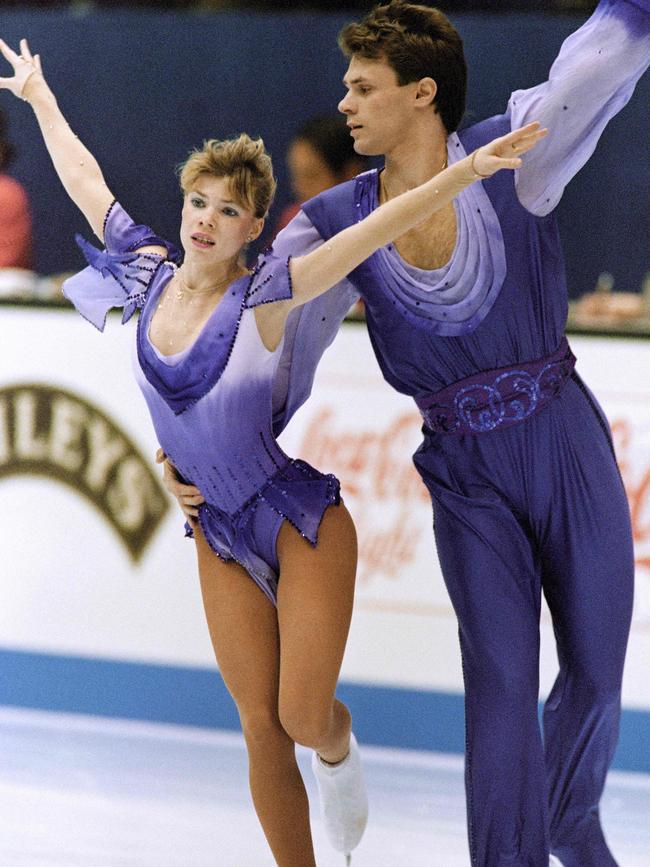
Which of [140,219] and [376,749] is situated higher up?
[140,219]

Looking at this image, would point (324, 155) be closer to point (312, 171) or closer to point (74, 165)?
point (312, 171)

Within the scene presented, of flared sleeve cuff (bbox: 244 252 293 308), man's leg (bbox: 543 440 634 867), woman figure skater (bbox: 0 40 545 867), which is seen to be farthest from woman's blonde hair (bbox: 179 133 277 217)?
man's leg (bbox: 543 440 634 867)

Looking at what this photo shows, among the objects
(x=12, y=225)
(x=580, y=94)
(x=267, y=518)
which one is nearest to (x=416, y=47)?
(x=580, y=94)

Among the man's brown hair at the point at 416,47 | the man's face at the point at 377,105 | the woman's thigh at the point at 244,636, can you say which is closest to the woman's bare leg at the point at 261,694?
the woman's thigh at the point at 244,636

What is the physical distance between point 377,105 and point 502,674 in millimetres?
1079

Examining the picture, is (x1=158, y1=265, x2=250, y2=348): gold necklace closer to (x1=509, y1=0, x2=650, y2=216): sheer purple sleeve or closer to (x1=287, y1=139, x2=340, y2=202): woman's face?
(x1=509, y1=0, x2=650, y2=216): sheer purple sleeve

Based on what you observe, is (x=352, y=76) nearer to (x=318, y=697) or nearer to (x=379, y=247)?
(x=379, y=247)

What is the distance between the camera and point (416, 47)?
112 inches

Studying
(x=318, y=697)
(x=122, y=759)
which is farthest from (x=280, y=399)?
(x=122, y=759)

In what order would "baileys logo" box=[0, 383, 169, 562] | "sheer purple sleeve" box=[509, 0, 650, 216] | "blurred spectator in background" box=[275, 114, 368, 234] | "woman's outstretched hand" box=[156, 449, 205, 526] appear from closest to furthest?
"sheer purple sleeve" box=[509, 0, 650, 216]
"woman's outstretched hand" box=[156, 449, 205, 526]
"baileys logo" box=[0, 383, 169, 562]
"blurred spectator in background" box=[275, 114, 368, 234]

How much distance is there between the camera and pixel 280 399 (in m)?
3.10

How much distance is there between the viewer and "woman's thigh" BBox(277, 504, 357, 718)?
2.84 meters

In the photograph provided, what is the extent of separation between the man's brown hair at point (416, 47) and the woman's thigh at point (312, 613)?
831 millimetres

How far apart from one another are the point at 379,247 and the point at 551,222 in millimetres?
379
